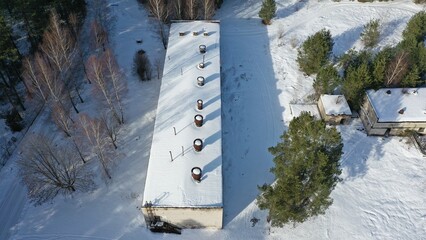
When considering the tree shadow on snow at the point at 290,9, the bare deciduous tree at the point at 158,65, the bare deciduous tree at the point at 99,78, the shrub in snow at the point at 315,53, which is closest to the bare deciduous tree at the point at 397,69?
the shrub in snow at the point at 315,53

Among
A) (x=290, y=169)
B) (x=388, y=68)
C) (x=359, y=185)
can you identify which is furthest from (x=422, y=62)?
(x=290, y=169)

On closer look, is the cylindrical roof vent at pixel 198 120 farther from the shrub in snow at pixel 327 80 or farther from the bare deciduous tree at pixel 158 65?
the shrub in snow at pixel 327 80

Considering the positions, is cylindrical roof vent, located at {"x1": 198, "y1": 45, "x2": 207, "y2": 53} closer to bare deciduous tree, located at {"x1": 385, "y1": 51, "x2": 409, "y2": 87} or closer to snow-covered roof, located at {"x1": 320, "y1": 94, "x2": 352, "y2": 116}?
snow-covered roof, located at {"x1": 320, "y1": 94, "x2": 352, "y2": 116}

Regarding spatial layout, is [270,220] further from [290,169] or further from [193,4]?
[193,4]

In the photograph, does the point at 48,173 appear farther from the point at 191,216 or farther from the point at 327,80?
the point at 327,80

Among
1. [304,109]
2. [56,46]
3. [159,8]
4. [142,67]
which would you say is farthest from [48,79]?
[304,109]

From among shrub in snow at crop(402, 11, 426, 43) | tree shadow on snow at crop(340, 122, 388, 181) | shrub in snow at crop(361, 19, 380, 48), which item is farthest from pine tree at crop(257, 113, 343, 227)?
shrub in snow at crop(402, 11, 426, 43)
